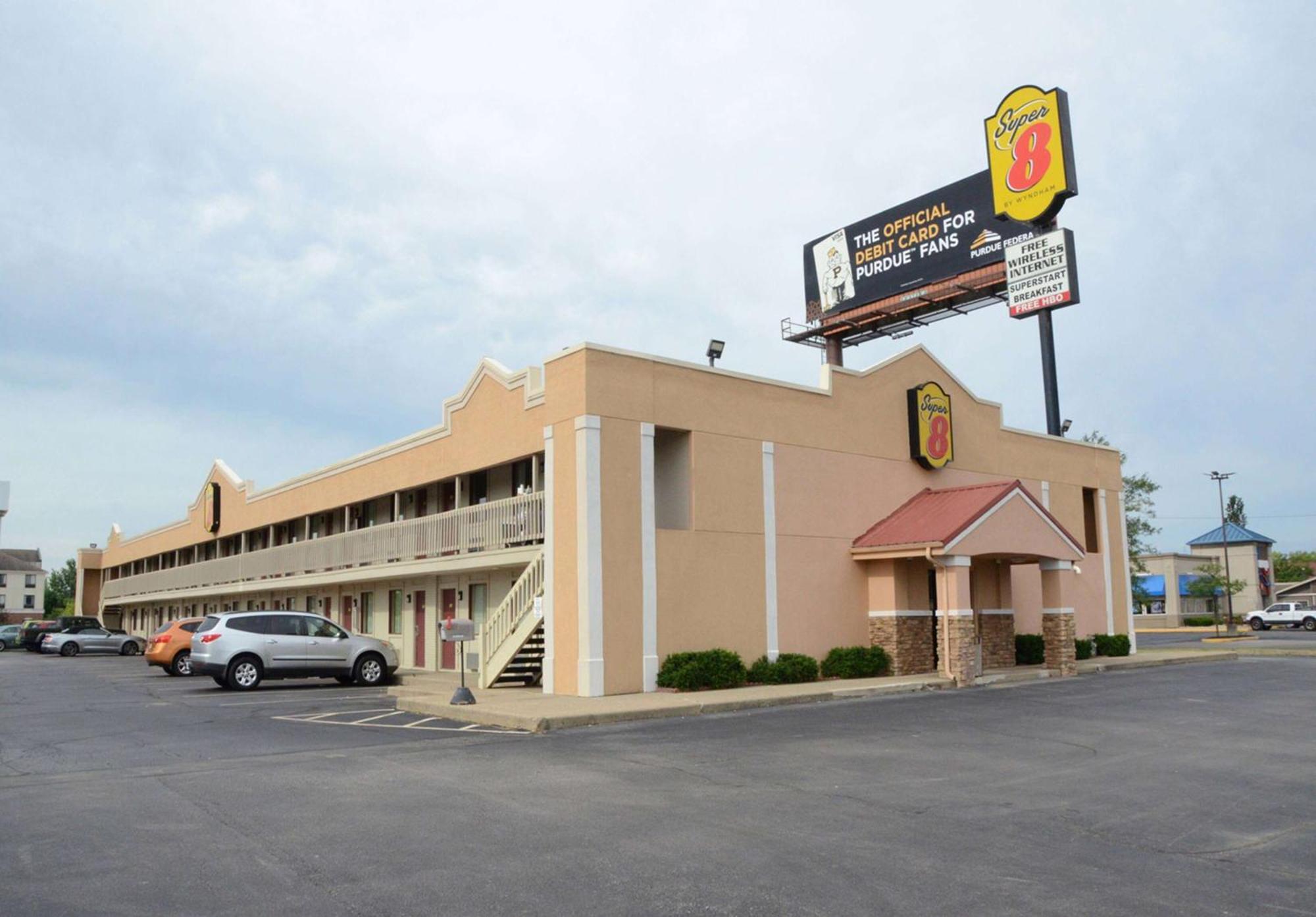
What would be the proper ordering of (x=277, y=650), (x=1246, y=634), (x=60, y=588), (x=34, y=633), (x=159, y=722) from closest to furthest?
1. (x=159, y=722)
2. (x=277, y=650)
3. (x=1246, y=634)
4. (x=34, y=633)
5. (x=60, y=588)

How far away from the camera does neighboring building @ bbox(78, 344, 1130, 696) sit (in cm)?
2014

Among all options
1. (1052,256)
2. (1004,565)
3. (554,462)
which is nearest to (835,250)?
(1052,256)

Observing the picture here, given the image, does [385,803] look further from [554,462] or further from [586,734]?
[554,462]

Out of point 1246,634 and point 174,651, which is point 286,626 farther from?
point 1246,634

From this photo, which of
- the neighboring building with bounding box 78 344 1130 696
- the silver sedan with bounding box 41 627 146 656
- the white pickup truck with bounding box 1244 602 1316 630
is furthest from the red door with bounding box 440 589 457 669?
the white pickup truck with bounding box 1244 602 1316 630

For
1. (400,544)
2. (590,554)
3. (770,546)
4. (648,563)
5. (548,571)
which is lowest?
(548,571)

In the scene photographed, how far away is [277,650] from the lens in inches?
934

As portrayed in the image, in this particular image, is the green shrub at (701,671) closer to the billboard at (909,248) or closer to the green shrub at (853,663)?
the green shrub at (853,663)

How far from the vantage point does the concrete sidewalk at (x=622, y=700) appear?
16.1 m

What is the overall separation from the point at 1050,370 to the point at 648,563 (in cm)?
1908

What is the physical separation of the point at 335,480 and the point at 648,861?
30328 mm

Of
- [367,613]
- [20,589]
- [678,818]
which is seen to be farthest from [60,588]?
[678,818]

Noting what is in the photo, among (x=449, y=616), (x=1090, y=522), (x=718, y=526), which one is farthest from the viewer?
(x=1090, y=522)

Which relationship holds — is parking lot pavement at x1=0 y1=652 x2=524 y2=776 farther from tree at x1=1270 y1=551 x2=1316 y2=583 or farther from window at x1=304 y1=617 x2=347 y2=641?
tree at x1=1270 y1=551 x2=1316 y2=583
